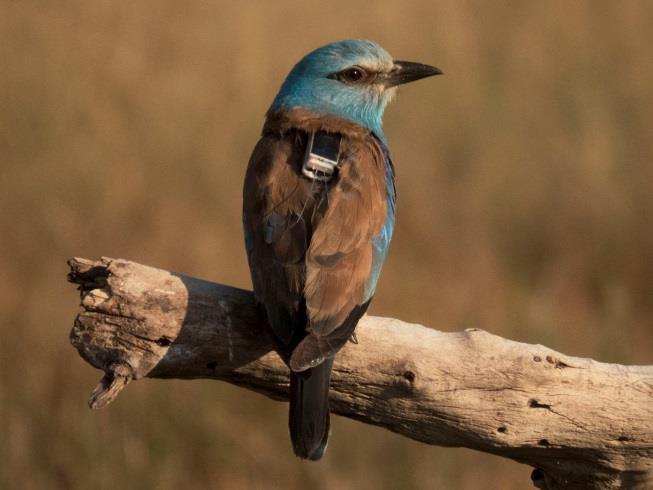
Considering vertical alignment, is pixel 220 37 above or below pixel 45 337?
above

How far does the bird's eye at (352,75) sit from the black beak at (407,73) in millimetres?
148

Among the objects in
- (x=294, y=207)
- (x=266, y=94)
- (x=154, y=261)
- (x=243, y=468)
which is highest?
(x=294, y=207)

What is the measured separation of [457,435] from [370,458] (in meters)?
2.03

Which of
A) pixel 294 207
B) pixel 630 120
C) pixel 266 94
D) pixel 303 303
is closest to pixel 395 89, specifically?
pixel 294 207

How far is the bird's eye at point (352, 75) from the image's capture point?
4.92 meters

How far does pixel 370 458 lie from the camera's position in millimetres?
5719

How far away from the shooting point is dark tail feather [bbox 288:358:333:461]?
350cm

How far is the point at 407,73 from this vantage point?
5.10 meters

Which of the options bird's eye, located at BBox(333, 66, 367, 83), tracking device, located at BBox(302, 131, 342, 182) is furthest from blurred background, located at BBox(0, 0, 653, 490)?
tracking device, located at BBox(302, 131, 342, 182)

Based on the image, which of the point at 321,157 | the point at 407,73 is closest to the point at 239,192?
Answer: the point at 407,73

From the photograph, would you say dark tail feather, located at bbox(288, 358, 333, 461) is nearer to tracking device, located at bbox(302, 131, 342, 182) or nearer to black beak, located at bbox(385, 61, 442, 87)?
tracking device, located at bbox(302, 131, 342, 182)

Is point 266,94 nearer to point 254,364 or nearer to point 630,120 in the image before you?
point 630,120

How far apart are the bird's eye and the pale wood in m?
1.47

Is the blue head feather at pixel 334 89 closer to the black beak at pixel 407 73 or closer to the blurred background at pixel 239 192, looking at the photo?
the black beak at pixel 407 73
